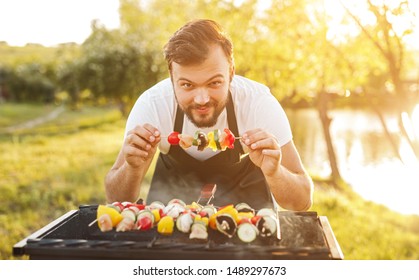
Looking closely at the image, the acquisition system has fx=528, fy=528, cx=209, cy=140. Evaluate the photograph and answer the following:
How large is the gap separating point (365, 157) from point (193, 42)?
285 inches

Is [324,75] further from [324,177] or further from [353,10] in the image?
[353,10]

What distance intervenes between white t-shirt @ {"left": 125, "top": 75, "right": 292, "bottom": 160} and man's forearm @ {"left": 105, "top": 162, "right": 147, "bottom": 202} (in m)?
0.17

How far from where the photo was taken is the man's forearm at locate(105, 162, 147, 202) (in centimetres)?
214

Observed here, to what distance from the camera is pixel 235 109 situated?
2248mm

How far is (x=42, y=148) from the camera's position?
23.8ft

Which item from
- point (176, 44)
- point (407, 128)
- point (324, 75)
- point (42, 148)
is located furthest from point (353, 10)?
point (42, 148)

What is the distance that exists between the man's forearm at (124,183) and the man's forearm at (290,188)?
1.75ft

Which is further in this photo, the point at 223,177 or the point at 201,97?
the point at 223,177

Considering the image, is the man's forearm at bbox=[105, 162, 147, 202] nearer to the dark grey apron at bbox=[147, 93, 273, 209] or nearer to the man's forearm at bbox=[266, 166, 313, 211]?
the dark grey apron at bbox=[147, 93, 273, 209]

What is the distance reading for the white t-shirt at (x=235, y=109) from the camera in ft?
7.17

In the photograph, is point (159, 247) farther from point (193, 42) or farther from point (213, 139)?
point (193, 42)

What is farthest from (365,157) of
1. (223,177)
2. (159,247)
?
(159,247)

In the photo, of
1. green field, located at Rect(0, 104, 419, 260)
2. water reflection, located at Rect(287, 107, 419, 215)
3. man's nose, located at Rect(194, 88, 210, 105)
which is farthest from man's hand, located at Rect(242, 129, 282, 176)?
water reflection, located at Rect(287, 107, 419, 215)

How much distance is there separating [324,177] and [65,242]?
6.09 m
